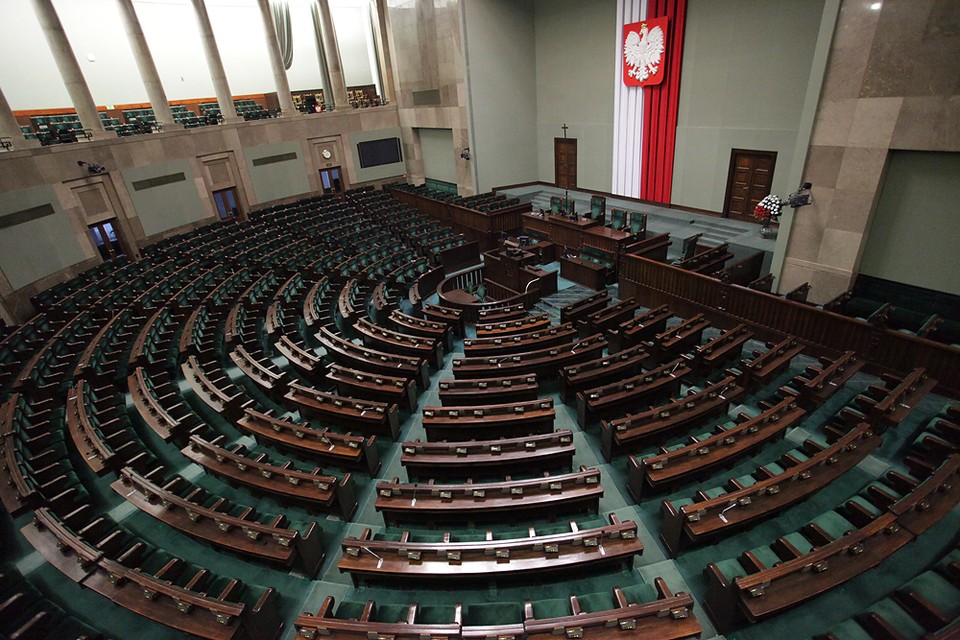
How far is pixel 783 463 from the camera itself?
463cm

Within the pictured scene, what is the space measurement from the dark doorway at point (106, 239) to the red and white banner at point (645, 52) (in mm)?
16003

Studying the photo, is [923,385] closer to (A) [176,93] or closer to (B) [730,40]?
(B) [730,40]

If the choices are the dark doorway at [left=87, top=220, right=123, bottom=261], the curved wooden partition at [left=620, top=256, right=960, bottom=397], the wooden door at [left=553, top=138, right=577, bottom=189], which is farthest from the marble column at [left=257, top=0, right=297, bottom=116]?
the curved wooden partition at [left=620, top=256, right=960, bottom=397]

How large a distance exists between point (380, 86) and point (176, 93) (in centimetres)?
909

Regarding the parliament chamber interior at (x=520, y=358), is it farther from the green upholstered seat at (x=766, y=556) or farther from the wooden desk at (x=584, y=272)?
the wooden desk at (x=584, y=272)

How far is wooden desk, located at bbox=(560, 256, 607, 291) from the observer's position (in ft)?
33.5

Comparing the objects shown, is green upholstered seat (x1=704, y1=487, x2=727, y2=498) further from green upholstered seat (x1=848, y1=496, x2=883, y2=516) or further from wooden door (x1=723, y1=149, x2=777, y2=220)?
wooden door (x1=723, y1=149, x2=777, y2=220)

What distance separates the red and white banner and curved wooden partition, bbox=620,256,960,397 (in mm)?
7496

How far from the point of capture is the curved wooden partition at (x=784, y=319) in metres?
5.91

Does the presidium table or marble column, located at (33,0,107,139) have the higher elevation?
marble column, located at (33,0,107,139)

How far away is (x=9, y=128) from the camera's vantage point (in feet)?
34.6

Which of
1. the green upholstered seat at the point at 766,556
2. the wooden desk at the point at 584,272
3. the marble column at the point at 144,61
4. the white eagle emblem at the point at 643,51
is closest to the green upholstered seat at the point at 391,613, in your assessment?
the green upholstered seat at the point at 766,556

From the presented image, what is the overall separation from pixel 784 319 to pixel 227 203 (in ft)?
55.8

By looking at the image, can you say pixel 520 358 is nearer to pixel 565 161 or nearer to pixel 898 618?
pixel 898 618
